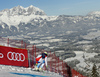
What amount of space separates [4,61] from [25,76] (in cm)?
434

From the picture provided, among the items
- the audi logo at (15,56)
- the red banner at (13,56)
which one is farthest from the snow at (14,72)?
the audi logo at (15,56)

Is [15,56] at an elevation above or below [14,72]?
above

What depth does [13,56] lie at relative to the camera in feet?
68.4

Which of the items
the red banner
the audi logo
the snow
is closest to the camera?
the snow

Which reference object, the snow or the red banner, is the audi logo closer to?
the red banner

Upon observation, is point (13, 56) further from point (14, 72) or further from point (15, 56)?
point (14, 72)

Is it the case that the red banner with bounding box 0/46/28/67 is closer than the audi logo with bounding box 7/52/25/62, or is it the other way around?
the red banner with bounding box 0/46/28/67

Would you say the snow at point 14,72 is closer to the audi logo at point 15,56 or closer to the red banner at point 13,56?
the red banner at point 13,56

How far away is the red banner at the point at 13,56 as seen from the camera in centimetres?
1999

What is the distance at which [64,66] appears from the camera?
1254 inches

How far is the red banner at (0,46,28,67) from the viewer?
787 inches

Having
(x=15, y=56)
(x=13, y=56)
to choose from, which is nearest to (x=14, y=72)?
(x=13, y=56)

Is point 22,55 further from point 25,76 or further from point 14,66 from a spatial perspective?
point 25,76

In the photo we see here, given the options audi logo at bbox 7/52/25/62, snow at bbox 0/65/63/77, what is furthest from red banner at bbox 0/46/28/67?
snow at bbox 0/65/63/77
